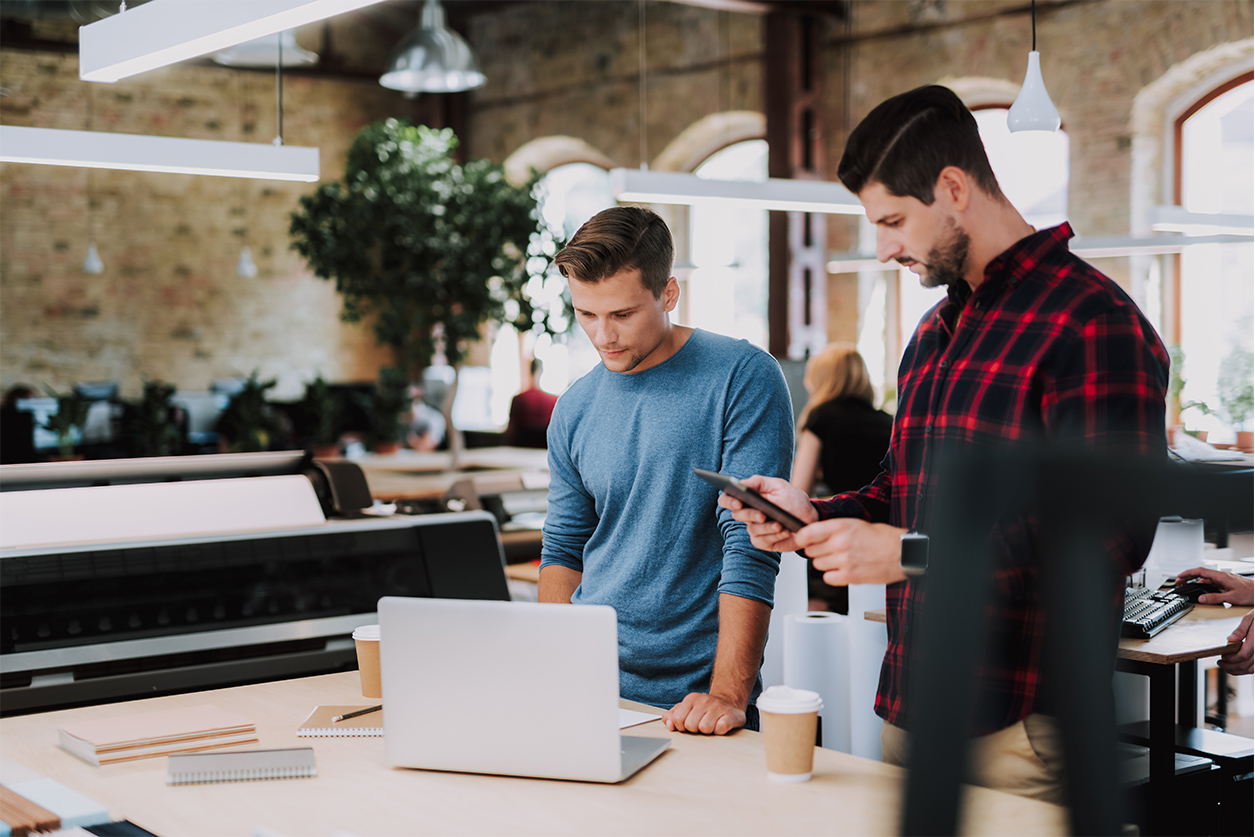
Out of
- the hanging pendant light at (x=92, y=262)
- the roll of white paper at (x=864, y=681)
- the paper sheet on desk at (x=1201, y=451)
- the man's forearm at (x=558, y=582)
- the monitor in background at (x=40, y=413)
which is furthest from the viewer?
the hanging pendant light at (x=92, y=262)

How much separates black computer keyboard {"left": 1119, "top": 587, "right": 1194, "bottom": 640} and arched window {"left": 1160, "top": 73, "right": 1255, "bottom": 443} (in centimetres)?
488

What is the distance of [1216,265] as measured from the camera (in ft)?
25.9

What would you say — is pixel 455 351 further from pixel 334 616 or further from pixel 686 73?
pixel 686 73

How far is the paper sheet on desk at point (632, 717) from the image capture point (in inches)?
68.5

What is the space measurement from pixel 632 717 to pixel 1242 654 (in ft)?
5.09

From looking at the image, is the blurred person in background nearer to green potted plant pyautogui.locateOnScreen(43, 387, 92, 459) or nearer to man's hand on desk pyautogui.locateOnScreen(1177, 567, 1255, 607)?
green potted plant pyautogui.locateOnScreen(43, 387, 92, 459)

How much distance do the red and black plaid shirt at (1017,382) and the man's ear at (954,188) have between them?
9 cm

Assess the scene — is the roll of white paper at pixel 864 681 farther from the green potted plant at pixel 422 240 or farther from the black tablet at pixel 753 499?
the green potted plant at pixel 422 240

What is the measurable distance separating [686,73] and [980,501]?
1040 cm

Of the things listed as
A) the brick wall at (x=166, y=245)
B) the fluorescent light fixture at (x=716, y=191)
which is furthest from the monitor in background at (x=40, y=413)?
the fluorescent light fixture at (x=716, y=191)

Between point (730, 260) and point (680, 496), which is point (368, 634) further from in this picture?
point (730, 260)

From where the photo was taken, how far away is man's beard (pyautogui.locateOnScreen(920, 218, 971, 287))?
158 centimetres

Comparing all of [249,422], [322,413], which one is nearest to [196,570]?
[249,422]

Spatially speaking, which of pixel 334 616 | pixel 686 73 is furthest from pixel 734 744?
pixel 686 73
